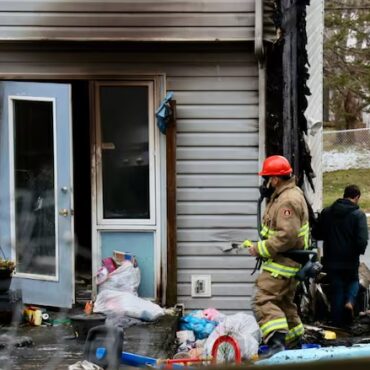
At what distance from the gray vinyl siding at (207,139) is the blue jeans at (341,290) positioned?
1.27 meters

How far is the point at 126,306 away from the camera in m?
6.27

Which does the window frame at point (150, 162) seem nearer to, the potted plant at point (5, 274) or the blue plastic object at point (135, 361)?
the potted plant at point (5, 274)

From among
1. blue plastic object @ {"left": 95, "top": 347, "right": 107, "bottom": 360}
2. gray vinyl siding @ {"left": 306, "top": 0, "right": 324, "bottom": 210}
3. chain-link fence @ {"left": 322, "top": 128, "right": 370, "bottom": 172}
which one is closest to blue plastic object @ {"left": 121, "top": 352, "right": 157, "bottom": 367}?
blue plastic object @ {"left": 95, "top": 347, "right": 107, "bottom": 360}

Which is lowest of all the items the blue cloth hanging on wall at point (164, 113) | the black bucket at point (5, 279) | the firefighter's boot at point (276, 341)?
the firefighter's boot at point (276, 341)

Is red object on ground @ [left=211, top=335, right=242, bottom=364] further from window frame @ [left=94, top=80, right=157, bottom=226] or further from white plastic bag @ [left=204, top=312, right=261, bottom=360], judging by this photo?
window frame @ [left=94, top=80, right=157, bottom=226]

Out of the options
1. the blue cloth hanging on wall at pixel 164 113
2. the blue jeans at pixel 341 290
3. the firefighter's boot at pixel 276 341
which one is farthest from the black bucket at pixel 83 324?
the blue jeans at pixel 341 290

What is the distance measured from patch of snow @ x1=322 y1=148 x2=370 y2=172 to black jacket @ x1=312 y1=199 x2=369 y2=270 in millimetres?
16891

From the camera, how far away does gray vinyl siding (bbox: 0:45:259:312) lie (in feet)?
21.7

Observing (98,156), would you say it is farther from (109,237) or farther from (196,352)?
(196,352)

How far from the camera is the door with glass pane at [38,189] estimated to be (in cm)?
656

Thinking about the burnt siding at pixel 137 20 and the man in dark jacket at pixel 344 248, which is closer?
the burnt siding at pixel 137 20

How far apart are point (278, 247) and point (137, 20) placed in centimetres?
243

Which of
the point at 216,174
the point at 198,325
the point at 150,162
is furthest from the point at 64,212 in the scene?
the point at 198,325

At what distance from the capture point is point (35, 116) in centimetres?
670
